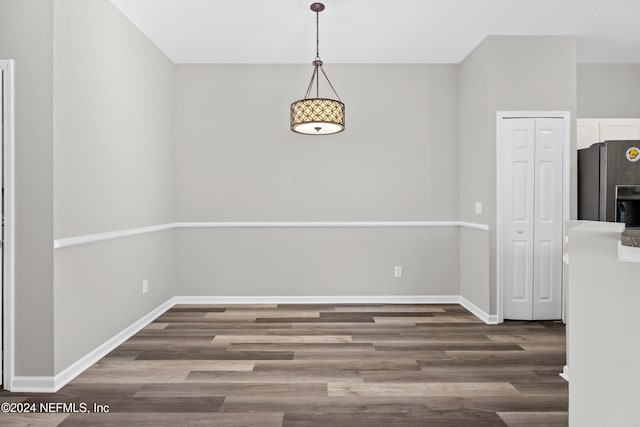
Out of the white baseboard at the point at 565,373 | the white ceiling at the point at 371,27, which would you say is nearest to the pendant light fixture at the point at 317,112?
the white ceiling at the point at 371,27

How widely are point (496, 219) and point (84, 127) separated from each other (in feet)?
12.0

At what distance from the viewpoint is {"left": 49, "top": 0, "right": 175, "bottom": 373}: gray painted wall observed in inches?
108

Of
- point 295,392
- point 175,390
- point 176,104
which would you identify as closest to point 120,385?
point 175,390

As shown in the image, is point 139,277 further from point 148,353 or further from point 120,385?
point 120,385

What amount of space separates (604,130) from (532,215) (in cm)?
138

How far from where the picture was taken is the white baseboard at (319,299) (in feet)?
16.1

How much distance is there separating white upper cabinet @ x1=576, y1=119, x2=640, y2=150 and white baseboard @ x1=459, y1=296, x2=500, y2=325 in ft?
6.78

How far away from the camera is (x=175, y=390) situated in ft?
8.76

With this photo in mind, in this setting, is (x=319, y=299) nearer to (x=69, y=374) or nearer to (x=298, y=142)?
(x=298, y=142)

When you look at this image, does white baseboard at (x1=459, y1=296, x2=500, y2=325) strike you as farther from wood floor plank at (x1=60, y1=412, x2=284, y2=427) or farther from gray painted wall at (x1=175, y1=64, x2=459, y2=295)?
wood floor plank at (x1=60, y1=412, x2=284, y2=427)

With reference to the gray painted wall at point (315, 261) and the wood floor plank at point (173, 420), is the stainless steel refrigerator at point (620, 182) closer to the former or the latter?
the gray painted wall at point (315, 261)

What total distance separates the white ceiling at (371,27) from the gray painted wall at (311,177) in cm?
34

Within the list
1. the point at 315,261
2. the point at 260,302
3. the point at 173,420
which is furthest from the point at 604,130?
the point at 173,420

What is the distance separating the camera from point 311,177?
492 cm
